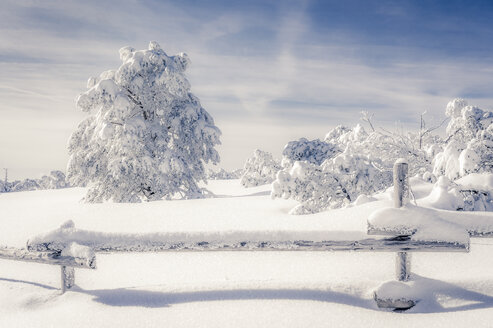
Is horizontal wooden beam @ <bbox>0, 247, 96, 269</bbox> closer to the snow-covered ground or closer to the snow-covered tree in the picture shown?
the snow-covered ground

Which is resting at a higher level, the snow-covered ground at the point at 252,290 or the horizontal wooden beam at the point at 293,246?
the horizontal wooden beam at the point at 293,246

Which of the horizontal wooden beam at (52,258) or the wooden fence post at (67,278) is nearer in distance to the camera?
the horizontal wooden beam at (52,258)

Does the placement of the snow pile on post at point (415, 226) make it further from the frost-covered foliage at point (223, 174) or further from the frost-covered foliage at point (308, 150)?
the frost-covered foliage at point (223, 174)

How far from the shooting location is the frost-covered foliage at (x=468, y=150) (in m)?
10.8

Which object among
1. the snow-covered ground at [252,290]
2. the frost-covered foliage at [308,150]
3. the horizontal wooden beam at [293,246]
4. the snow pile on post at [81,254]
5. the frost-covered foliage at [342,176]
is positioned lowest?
the snow-covered ground at [252,290]

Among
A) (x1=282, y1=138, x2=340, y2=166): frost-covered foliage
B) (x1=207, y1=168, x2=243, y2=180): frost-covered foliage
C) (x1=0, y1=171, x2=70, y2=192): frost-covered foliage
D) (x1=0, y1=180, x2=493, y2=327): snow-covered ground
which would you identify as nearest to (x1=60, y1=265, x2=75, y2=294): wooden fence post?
(x1=0, y1=180, x2=493, y2=327): snow-covered ground

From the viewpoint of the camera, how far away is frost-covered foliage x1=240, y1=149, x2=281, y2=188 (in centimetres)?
2830

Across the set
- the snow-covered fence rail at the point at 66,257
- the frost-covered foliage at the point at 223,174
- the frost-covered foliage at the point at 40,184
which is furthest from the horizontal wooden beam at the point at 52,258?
the frost-covered foliage at the point at 223,174

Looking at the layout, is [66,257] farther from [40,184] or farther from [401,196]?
[40,184]

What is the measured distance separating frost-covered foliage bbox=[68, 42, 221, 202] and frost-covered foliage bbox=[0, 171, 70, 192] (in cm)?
2764

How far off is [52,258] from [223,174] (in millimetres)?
43486

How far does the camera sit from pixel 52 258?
508 centimetres

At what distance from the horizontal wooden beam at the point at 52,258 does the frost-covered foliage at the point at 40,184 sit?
123 ft

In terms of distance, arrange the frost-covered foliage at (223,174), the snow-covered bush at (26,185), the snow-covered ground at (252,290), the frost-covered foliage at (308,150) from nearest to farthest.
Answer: the snow-covered ground at (252,290) < the frost-covered foliage at (308,150) < the snow-covered bush at (26,185) < the frost-covered foliage at (223,174)
